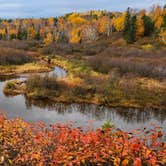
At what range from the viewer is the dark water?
2553 cm

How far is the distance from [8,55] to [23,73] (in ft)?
32.7

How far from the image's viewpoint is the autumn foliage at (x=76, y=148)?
22.1 feet

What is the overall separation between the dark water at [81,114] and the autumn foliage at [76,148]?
16.0 m

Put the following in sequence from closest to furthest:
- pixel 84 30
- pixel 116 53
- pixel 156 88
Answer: pixel 156 88 < pixel 116 53 < pixel 84 30

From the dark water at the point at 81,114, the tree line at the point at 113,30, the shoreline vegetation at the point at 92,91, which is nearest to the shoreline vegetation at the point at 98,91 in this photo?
the shoreline vegetation at the point at 92,91

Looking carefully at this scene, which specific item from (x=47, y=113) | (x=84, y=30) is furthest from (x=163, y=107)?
(x=84, y=30)

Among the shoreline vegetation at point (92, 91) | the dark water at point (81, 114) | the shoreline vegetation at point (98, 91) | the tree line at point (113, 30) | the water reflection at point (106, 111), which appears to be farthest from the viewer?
the tree line at point (113, 30)

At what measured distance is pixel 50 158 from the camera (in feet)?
25.2

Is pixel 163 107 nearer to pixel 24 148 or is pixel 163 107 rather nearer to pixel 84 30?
pixel 24 148

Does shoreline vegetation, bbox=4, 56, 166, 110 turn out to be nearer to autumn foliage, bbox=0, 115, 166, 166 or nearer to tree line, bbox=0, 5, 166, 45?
autumn foliage, bbox=0, 115, 166, 166

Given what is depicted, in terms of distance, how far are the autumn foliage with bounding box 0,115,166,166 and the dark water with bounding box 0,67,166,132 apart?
16.0 metres

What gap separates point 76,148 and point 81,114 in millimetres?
20492

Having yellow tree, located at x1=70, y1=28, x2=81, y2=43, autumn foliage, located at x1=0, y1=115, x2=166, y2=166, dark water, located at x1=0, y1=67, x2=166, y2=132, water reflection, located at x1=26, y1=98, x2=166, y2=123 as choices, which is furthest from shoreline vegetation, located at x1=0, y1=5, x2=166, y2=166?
dark water, located at x1=0, y1=67, x2=166, y2=132

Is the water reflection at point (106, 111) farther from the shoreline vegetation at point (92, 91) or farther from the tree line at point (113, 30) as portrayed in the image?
the tree line at point (113, 30)
